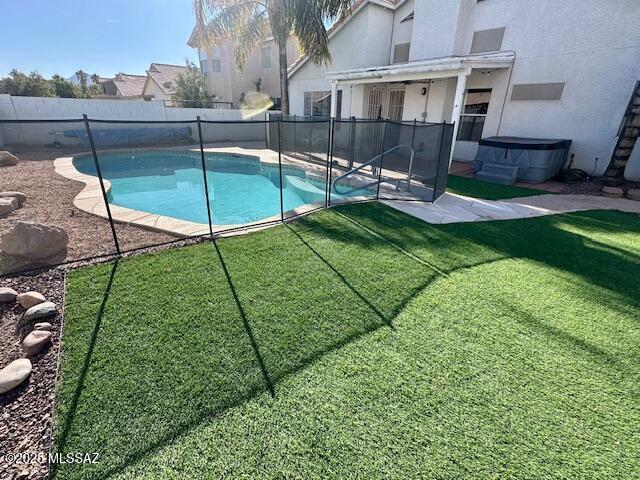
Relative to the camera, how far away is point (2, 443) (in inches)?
71.5

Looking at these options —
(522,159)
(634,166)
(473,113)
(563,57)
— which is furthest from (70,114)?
(634,166)

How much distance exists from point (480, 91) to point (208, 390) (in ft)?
41.2

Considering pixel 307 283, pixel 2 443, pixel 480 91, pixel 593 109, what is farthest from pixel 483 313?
pixel 480 91

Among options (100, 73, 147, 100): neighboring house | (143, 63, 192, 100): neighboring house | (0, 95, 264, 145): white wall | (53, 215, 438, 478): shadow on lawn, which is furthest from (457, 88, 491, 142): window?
(100, 73, 147, 100): neighboring house

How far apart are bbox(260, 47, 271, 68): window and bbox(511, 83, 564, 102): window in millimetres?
18341

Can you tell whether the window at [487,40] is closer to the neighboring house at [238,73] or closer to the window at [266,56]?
the neighboring house at [238,73]

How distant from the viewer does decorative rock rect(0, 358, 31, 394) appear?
2129 millimetres

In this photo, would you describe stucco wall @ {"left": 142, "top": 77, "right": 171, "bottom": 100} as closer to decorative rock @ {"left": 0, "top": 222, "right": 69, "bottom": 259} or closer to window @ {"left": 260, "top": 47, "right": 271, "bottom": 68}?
window @ {"left": 260, "top": 47, "right": 271, "bottom": 68}

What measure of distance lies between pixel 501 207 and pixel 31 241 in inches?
325

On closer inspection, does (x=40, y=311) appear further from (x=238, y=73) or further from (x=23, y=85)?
(x=23, y=85)

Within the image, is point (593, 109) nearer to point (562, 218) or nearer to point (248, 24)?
point (562, 218)

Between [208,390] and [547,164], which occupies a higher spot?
[547,164]

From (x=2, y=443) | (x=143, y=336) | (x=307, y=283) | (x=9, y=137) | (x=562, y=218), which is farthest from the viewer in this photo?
(x=9, y=137)

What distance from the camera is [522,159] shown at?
8.79 meters
